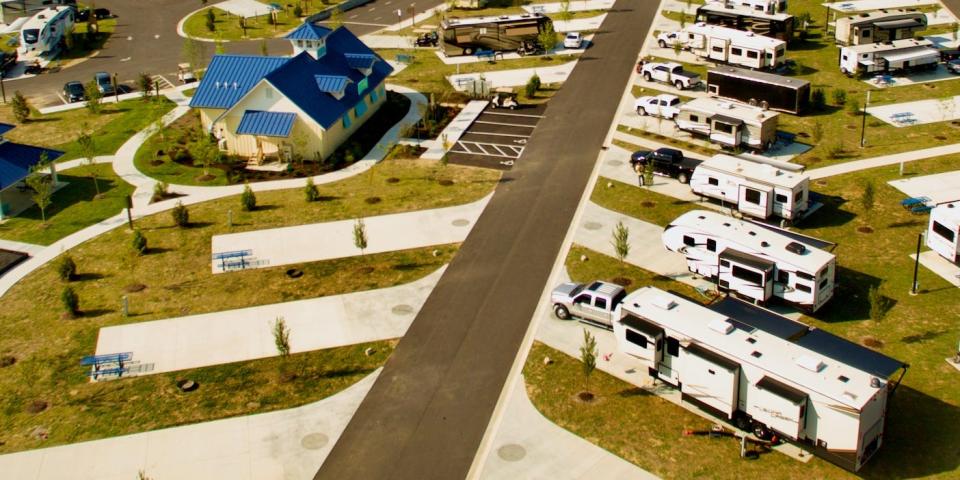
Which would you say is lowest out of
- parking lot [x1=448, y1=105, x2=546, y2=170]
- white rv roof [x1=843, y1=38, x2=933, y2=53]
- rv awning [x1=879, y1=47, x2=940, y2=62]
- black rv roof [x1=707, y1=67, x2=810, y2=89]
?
parking lot [x1=448, y1=105, x2=546, y2=170]

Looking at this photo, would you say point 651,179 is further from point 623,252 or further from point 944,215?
point 944,215

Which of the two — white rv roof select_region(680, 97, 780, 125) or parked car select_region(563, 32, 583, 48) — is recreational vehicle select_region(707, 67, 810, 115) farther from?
parked car select_region(563, 32, 583, 48)

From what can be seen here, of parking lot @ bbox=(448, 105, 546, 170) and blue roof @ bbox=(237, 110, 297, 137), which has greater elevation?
blue roof @ bbox=(237, 110, 297, 137)

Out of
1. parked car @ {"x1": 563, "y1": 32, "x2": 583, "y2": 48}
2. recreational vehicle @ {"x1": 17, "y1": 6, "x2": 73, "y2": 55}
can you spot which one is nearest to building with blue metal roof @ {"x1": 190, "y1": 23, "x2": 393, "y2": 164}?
parked car @ {"x1": 563, "y1": 32, "x2": 583, "y2": 48}

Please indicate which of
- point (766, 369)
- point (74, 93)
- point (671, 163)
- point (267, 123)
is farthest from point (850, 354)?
point (74, 93)

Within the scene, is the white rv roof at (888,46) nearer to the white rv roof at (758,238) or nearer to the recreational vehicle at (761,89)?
the recreational vehicle at (761,89)

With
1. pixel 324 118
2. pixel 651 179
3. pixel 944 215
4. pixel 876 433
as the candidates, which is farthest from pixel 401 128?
pixel 876 433

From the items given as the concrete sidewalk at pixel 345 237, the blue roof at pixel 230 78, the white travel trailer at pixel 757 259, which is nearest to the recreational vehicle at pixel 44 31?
the blue roof at pixel 230 78
